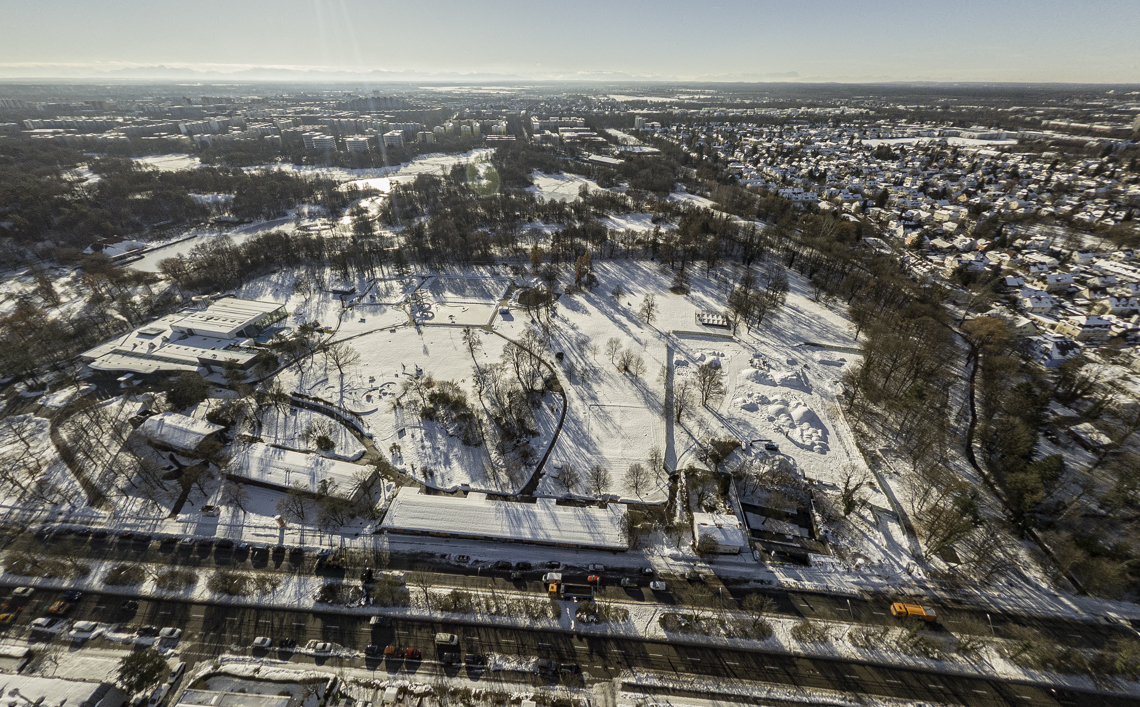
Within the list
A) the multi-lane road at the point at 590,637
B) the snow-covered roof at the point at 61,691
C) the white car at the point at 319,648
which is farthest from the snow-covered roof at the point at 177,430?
the white car at the point at 319,648

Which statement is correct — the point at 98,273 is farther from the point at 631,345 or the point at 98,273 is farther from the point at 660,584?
the point at 660,584

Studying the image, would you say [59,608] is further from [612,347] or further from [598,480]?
[612,347]

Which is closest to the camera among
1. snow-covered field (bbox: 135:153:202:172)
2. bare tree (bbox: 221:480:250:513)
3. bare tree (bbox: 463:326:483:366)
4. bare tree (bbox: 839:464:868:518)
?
bare tree (bbox: 839:464:868:518)

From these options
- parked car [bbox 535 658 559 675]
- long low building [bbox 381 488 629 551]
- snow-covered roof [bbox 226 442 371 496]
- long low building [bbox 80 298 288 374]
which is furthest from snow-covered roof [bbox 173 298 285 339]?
parked car [bbox 535 658 559 675]

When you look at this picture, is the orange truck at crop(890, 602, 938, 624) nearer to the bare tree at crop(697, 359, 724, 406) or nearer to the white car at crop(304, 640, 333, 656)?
the bare tree at crop(697, 359, 724, 406)

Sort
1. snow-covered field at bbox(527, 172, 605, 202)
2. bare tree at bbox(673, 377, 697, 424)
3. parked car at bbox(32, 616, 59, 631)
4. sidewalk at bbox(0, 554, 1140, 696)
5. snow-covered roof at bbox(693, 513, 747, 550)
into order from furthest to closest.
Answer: snow-covered field at bbox(527, 172, 605, 202) < bare tree at bbox(673, 377, 697, 424) < snow-covered roof at bbox(693, 513, 747, 550) < parked car at bbox(32, 616, 59, 631) < sidewalk at bbox(0, 554, 1140, 696)

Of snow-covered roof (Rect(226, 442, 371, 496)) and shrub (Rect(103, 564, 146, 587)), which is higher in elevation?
snow-covered roof (Rect(226, 442, 371, 496))
